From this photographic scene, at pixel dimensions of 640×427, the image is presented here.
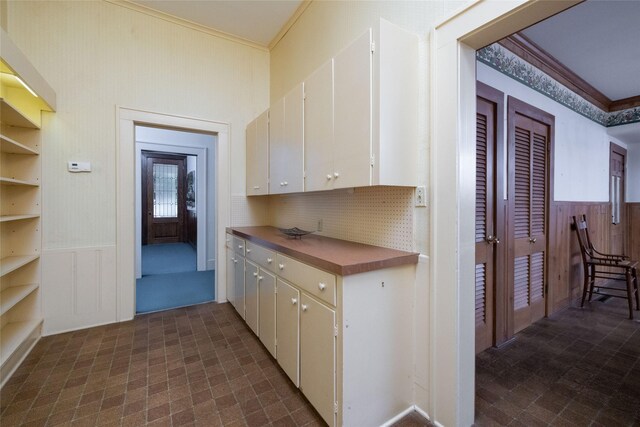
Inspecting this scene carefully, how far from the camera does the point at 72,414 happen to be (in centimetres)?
162

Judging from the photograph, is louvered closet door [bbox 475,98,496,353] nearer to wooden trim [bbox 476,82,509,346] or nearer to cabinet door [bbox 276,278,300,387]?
wooden trim [bbox 476,82,509,346]

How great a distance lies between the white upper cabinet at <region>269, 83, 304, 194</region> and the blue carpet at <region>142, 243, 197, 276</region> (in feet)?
11.4

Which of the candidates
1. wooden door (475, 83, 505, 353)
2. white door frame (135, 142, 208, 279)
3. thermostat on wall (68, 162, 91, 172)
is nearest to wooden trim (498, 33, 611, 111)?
wooden door (475, 83, 505, 353)

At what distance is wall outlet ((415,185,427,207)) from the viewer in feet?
5.24

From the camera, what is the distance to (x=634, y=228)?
5094mm

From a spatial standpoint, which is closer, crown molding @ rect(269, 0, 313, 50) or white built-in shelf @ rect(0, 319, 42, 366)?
white built-in shelf @ rect(0, 319, 42, 366)

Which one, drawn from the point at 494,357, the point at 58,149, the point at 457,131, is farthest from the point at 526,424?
the point at 58,149

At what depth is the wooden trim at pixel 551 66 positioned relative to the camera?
2.62 meters

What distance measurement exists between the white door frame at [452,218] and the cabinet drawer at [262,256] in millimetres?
1150

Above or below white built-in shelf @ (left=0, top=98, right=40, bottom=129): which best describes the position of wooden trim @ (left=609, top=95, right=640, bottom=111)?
above

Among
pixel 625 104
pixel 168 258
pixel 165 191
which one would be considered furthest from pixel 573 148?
A: pixel 165 191

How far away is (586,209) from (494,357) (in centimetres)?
295

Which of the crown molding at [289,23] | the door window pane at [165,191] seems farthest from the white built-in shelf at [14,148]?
the door window pane at [165,191]

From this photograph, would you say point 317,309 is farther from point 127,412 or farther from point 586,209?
point 586,209
